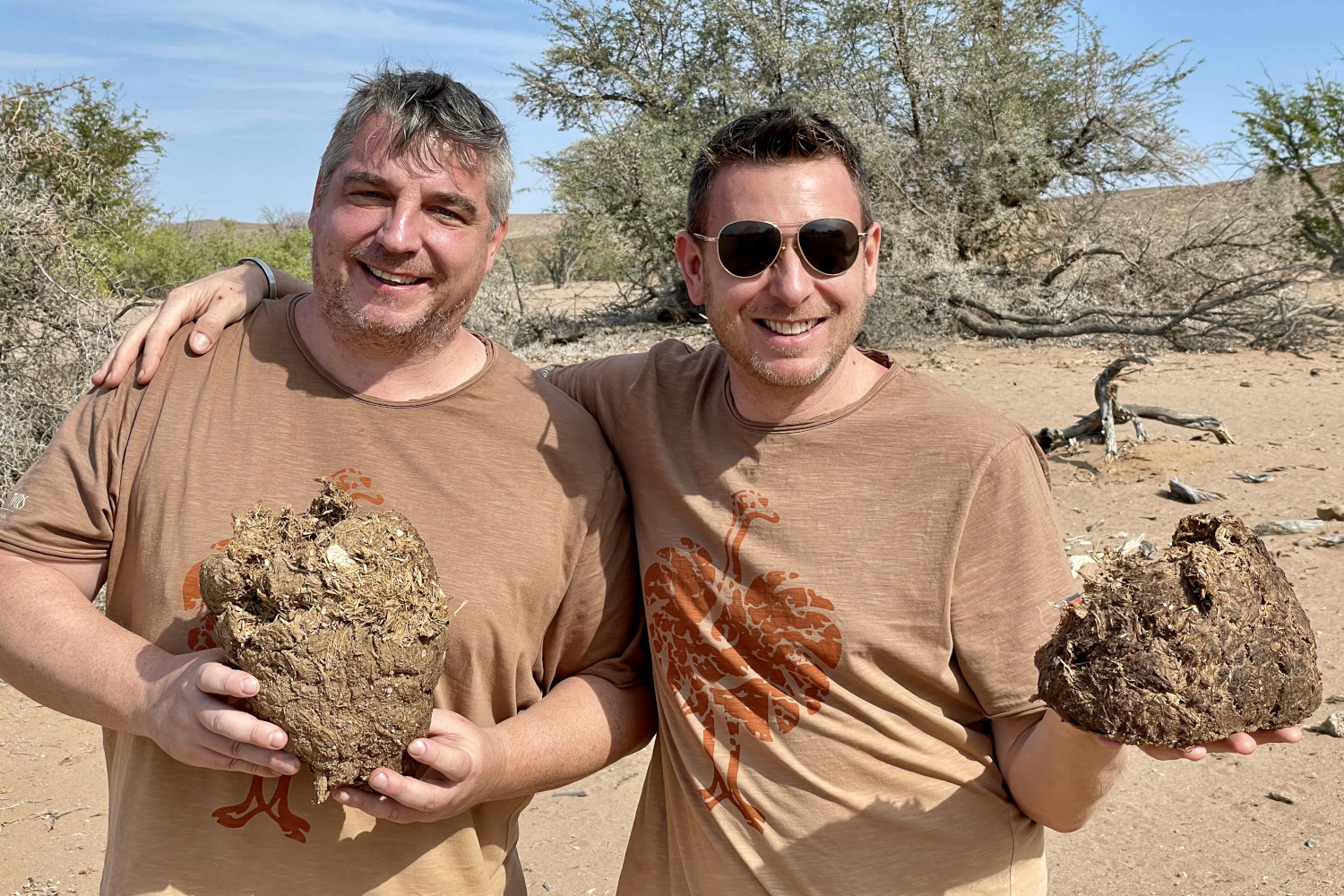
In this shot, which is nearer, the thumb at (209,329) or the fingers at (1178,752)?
the fingers at (1178,752)

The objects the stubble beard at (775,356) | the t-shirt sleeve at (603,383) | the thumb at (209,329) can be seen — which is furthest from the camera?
the t-shirt sleeve at (603,383)

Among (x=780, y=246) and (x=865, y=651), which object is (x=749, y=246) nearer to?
(x=780, y=246)

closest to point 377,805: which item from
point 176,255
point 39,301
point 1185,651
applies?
point 1185,651

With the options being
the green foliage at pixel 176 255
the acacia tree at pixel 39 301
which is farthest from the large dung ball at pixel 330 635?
the green foliage at pixel 176 255

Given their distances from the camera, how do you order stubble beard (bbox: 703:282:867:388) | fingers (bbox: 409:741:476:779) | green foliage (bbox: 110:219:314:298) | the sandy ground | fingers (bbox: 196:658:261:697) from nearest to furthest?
fingers (bbox: 196:658:261:697) → fingers (bbox: 409:741:476:779) → stubble beard (bbox: 703:282:867:388) → the sandy ground → green foliage (bbox: 110:219:314:298)

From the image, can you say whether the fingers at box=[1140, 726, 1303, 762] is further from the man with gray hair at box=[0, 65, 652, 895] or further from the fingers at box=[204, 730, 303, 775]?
the fingers at box=[204, 730, 303, 775]

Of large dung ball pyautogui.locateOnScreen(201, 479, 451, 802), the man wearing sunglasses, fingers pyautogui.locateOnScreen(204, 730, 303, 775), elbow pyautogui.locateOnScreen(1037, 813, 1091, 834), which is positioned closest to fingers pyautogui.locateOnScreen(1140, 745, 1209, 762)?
the man wearing sunglasses

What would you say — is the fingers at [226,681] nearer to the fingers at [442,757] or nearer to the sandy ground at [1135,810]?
the fingers at [442,757]

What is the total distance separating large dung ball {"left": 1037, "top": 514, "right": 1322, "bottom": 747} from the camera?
171 centimetres

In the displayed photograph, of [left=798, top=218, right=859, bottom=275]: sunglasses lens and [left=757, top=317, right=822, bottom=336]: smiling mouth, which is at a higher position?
[left=798, top=218, right=859, bottom=275]: sunglasses lens

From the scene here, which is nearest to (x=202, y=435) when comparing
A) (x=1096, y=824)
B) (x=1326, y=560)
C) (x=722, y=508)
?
(x=722, y=508)

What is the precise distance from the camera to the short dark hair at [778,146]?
2105 millimetres

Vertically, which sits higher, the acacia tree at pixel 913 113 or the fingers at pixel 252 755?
the acacia tree at pixel 913 113

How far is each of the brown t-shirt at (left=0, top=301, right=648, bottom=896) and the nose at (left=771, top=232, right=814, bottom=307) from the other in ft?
1.75
